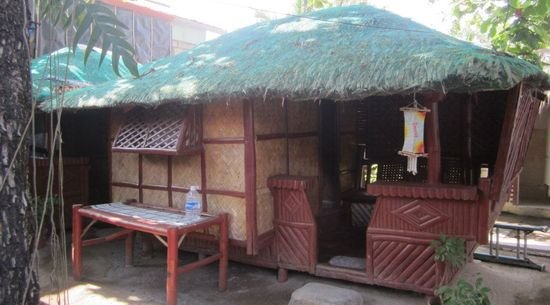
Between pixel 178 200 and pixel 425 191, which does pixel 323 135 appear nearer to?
pixel 178 200

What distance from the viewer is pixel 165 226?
4480 mm

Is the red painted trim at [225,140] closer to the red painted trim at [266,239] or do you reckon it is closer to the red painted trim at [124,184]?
the red painted trim at [266,239]

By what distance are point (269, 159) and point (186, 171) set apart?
1159mm

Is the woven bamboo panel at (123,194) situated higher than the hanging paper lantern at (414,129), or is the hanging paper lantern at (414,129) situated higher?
the hanging paper lantern at (414,129)

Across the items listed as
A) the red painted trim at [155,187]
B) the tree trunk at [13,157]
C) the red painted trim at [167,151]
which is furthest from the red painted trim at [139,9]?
the tree trunk at [13,157]

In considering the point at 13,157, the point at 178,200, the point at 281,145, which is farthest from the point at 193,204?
the point at 13,157

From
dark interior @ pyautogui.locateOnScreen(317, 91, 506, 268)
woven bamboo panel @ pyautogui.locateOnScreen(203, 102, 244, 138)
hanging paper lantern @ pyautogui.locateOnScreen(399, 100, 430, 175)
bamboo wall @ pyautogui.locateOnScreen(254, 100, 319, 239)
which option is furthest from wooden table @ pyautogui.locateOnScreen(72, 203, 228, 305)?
hanging paper lantern @ pyautogui.locateOnScreen(399, 100, 430, 175)

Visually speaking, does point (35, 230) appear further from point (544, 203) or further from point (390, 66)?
point (544, 203)

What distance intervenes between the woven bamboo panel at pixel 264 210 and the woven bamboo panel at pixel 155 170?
1527 mm

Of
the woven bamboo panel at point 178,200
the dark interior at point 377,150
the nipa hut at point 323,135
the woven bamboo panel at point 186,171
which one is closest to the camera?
the nipa hut at point 323,135

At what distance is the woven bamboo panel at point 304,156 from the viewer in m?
5.81

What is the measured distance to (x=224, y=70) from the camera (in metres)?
5.17

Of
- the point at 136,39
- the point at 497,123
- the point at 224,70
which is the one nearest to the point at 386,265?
the point at 224,70

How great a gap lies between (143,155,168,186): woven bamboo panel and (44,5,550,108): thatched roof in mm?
933
